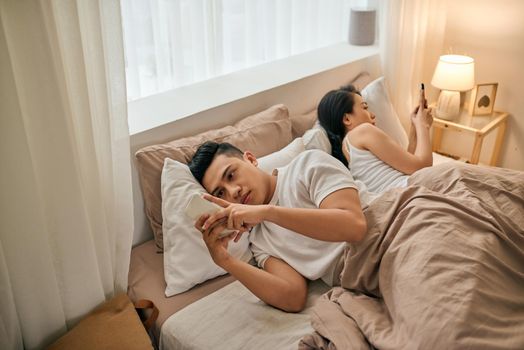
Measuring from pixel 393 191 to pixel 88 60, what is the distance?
36.4 inches

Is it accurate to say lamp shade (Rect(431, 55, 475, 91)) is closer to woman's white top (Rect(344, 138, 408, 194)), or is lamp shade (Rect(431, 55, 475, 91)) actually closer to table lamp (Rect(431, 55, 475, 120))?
table lamp (Rect(431, 55, 475, 120))

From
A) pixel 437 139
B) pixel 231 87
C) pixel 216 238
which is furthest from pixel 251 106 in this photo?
pixel 437 139

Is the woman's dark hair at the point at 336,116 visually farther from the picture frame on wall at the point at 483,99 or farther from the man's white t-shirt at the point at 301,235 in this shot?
the picture frame on wall at the point at 483,99

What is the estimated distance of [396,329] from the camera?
3.91 feet

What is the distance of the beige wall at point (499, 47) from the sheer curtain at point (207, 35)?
714 mm

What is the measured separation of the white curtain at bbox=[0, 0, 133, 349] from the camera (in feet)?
3.70

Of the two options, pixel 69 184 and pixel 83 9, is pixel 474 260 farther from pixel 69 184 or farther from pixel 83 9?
pixel 83 9

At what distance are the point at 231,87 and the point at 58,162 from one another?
107cm

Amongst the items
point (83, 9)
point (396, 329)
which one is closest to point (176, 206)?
point (83, 9)

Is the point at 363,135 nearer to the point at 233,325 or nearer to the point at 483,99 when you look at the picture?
the point at 233,325

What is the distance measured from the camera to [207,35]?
219 centimetres

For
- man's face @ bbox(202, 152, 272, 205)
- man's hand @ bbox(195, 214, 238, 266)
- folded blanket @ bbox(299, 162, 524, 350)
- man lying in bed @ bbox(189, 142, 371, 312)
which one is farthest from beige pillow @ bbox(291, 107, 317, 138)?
man's hand @ bbox(195, 214, 238, 266)

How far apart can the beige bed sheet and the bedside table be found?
1.64 meters

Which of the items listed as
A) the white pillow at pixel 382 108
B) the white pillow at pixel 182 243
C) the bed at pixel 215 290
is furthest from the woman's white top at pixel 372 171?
the white pillow at pixel 182 243
